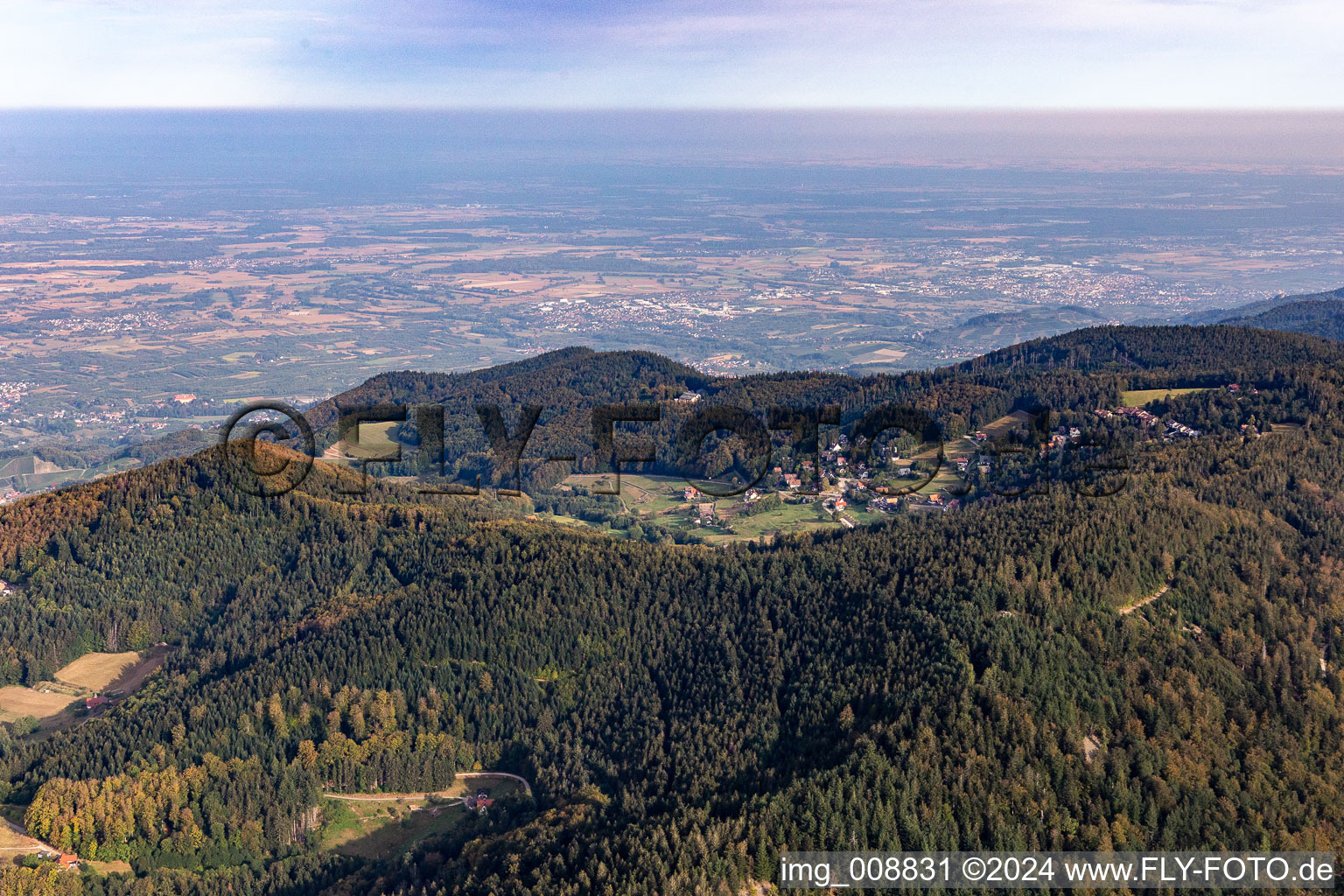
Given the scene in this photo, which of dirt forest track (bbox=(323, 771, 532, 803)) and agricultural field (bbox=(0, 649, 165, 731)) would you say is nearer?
dirt forest track (bbox=(323, 771, 532, 803))

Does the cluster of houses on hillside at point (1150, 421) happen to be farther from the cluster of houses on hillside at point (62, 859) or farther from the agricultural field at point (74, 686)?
the cluster of houses on hillside at point (62, 859)

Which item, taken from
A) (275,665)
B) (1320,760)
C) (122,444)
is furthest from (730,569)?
(122,444)

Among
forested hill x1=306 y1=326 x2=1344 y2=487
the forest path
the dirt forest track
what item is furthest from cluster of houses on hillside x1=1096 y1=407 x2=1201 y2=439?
the dirt forest track

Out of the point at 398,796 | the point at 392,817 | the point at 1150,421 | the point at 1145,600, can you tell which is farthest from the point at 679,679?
the point at 1150,421

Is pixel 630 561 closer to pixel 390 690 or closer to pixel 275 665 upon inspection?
pixel 390 690

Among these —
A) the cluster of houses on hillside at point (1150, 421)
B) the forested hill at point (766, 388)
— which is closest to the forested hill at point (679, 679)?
the cluster of houses on hillside at point (1150, 421)

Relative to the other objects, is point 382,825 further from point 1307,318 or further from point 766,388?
point 1307,318

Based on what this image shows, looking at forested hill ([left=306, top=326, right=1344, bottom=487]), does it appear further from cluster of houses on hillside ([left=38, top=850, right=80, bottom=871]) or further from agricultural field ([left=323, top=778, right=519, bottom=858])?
cluster of houses on hillside ([left=38, top=850, right=80, bottom=871])
